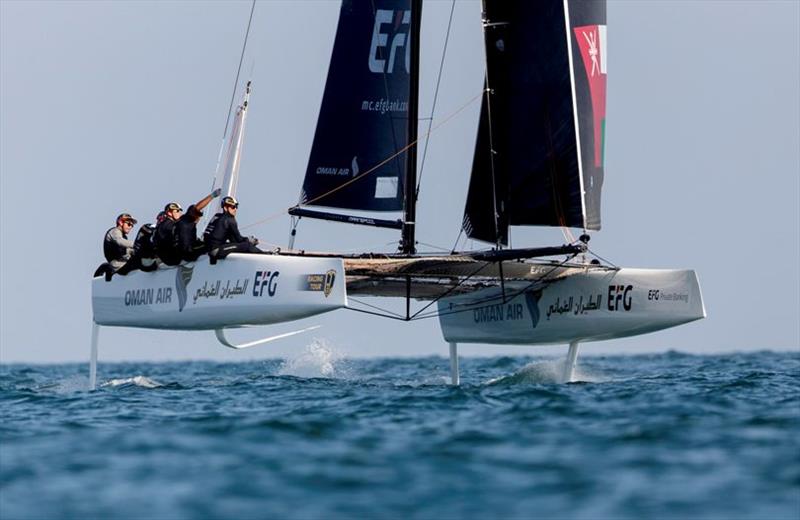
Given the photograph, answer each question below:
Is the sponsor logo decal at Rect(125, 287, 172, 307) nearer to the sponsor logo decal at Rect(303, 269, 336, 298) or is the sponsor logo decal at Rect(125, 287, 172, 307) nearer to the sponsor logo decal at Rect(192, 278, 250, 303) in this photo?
the sponsor logo decal at Rect(192, 278, 250, 303)

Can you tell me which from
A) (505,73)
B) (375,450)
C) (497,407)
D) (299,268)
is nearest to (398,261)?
→ (299,268)

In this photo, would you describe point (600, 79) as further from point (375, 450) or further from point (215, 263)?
point (375, 450)

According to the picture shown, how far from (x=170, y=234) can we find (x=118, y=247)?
71.6 inches

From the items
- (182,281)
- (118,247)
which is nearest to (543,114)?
(182,281)

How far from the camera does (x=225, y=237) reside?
14953 millimetres

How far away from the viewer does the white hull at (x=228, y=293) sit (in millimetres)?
13570

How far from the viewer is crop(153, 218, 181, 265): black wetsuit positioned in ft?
51.0

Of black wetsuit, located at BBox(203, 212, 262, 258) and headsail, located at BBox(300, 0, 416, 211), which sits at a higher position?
headsail, located at BBox(300, 0, 416, 211)

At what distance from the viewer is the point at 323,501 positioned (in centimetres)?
707

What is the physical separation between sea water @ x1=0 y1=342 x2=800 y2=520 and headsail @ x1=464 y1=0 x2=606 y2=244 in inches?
97.7

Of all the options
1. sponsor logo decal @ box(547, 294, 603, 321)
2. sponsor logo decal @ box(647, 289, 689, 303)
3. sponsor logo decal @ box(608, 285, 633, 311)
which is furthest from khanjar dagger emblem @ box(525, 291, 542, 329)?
sponsor logo decal @ box(647, 289, 689, 303)

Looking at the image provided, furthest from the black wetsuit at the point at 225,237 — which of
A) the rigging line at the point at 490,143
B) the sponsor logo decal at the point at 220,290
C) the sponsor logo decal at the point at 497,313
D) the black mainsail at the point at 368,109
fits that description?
the sponsor logo decal at the point at 497,313

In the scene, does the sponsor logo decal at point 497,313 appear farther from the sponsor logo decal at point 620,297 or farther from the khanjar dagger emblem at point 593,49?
the khanjar dagger emblem at point 593,49

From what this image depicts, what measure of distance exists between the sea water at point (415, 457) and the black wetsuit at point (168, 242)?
2989mm
